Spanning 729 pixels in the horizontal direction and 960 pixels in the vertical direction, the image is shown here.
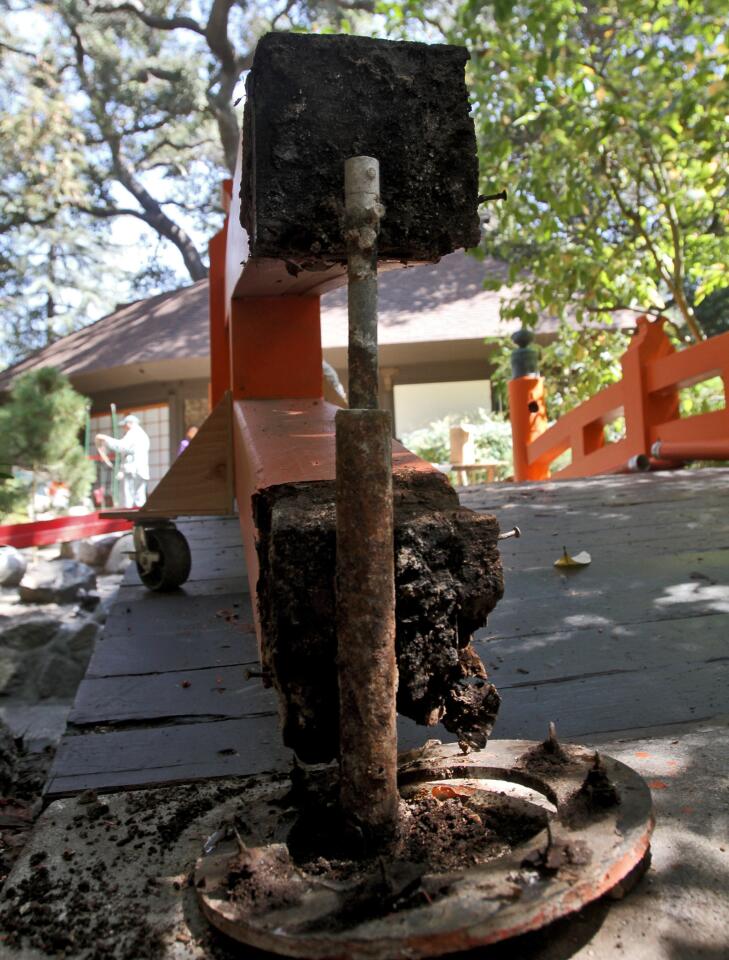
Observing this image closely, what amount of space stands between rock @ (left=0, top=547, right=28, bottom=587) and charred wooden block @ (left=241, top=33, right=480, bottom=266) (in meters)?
7.66

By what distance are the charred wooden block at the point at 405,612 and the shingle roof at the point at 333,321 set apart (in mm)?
12365

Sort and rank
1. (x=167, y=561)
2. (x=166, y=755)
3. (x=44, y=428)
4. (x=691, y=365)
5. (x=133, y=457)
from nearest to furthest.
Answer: (x=166, y=755) < (x=167, y=561) < (x=691, y=365) < (x=44, y=428) < (x=133, y=457)

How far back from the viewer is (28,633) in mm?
5719

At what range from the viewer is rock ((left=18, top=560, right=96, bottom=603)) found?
7.59 meters

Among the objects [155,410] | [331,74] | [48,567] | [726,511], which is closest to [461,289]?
[155,410]

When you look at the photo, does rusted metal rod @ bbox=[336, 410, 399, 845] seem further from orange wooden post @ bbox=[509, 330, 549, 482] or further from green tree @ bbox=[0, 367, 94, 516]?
green tree @ bbox=[0, 367, 94, 516]

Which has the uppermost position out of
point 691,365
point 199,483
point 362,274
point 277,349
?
point 691,365

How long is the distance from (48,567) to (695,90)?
7209mm

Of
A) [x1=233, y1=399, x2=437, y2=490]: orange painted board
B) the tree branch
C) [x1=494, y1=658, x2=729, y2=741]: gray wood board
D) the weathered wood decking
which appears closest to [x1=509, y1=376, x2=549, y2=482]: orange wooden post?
the weathered wood decking

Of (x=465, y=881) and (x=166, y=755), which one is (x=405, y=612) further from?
(x=166, y=755)

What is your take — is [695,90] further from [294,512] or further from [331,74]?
[294,512]

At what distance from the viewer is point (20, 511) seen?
42.6ft

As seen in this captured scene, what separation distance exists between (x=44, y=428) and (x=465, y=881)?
13.1 m

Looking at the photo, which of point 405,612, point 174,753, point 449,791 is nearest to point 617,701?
point 449,791
